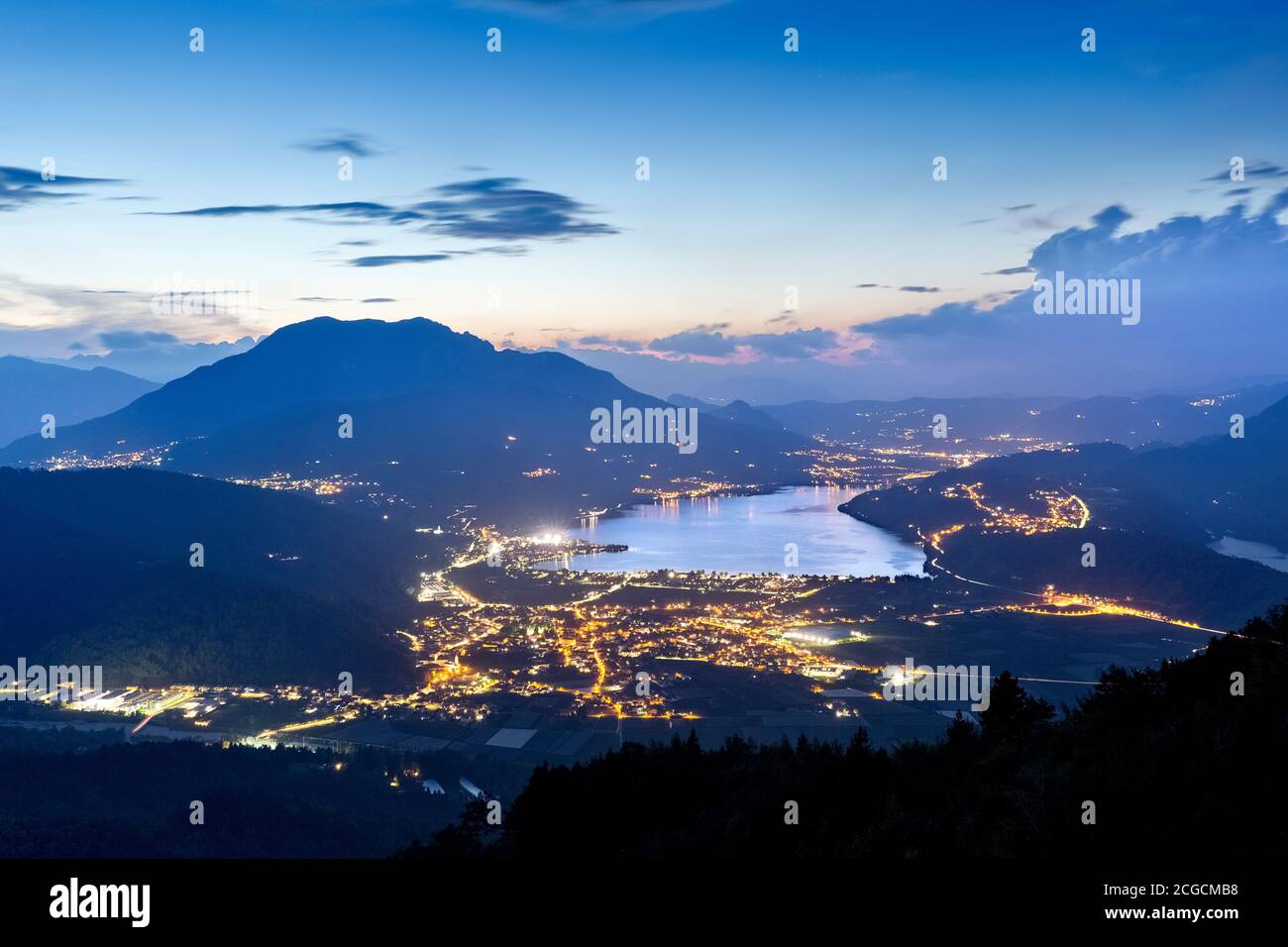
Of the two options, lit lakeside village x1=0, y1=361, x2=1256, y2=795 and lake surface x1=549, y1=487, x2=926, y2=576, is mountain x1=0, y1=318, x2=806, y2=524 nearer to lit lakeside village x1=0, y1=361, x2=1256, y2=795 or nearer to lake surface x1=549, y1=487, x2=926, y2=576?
lake surface x1=549, y1=487, x2=926, y2=576

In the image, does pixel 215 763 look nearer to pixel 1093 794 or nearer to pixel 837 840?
pixel 837 840

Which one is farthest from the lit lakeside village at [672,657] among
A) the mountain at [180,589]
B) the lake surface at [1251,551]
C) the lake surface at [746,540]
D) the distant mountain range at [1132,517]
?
the lake surface at [1251,551]

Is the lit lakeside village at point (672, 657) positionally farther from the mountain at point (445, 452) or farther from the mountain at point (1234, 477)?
the mountain at point (445, 452)

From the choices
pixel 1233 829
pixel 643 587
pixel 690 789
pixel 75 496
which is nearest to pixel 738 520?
pixel 643 587

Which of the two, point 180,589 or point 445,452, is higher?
point 445,452

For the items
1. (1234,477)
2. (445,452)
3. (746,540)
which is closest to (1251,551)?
(1234,477)

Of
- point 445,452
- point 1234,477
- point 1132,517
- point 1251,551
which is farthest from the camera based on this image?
point 445,452

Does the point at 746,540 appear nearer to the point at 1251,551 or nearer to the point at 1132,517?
the point at 1132,517
